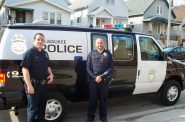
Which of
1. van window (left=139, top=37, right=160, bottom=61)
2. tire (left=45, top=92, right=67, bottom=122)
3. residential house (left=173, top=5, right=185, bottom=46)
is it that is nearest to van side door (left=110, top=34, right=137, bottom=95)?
van window (left=139, top=37, right=160, bottom=61)

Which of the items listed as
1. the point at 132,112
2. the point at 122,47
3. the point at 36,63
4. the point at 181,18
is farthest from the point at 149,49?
the point at 181,18

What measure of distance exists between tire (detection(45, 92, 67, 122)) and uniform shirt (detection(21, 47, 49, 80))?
0.94m

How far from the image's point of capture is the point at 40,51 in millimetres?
5262

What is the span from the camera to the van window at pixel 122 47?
703cm

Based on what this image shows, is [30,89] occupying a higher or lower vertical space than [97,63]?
lower

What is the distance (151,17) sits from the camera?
4559cm

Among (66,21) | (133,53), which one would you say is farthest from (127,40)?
(66,21)

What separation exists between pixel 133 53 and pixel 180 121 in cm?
181

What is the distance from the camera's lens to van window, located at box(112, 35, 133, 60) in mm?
7031

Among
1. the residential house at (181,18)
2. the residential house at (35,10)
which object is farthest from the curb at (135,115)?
the residential house at (181,18)

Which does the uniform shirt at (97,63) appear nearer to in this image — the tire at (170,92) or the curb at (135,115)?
the curb at (135,115)

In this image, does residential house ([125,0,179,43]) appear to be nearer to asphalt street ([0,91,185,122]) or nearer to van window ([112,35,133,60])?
asphalt street ([0,91,185,122])

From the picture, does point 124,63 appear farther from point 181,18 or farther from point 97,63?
point 181,18

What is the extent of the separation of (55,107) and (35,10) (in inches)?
1059
